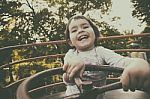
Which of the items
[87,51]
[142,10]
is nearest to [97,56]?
[87,51]

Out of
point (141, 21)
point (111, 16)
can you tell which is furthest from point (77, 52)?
point (111, 16)

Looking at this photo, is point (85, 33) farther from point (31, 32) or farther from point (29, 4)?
point (29, 4)

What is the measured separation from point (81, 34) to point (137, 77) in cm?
69

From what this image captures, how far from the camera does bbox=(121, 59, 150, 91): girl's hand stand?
23.4 inches

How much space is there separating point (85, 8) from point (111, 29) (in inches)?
35.7

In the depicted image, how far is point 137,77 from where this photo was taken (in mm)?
596

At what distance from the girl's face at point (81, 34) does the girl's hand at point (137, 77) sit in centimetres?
64

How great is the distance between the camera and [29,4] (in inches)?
369

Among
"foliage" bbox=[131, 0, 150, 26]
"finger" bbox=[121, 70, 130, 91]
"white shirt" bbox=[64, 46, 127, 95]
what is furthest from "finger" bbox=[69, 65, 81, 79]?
"foliage" bbox=[131, 0, 150, 26]

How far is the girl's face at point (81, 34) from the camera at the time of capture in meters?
1.26

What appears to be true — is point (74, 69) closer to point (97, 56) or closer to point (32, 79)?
point (32, 79)

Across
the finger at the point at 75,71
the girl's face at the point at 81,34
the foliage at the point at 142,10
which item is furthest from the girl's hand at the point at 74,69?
the foliage at the point at 142,10

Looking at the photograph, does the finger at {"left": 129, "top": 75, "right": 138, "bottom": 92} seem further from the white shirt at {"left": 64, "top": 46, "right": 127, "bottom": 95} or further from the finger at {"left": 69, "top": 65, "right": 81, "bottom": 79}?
the white shirt at {"left": 64, "top": 46, "right": 127, "bottom": 95}

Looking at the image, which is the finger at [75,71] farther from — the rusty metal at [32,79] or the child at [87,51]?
the child at [87,51]
